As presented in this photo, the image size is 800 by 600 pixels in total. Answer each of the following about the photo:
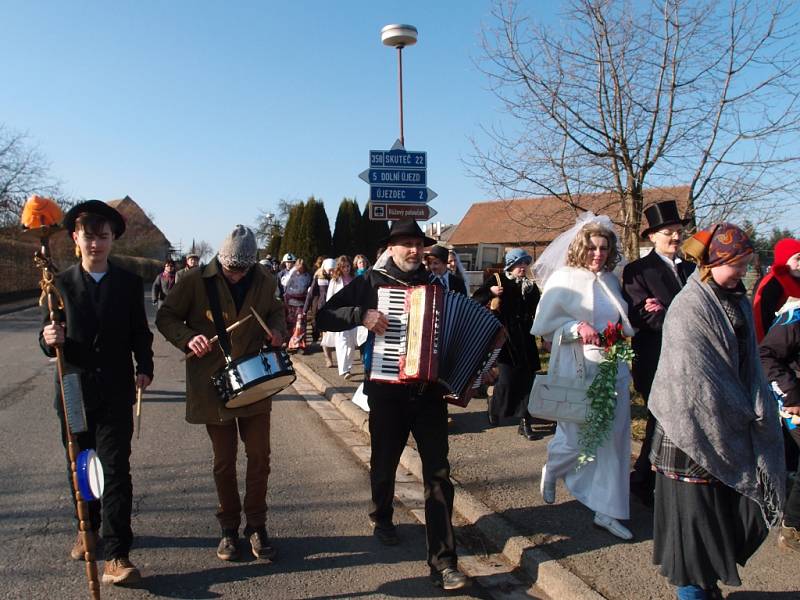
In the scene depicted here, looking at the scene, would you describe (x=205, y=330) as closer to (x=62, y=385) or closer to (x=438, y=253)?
(x=62, y=385)

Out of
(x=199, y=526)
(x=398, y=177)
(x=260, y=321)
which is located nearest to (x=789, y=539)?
(x=260, y=321)

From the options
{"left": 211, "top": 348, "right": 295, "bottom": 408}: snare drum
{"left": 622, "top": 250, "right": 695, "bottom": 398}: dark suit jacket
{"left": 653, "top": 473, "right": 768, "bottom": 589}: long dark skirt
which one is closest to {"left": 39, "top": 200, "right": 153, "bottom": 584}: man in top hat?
{"left": 211, "top": 348, "right": 295, "bottom": 408}: snare drum

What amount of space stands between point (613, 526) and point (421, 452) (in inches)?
54.4

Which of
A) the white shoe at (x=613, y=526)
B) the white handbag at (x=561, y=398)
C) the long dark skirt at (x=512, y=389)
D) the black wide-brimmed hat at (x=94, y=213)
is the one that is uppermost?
the black wide-brimmed hat at (x=94, y=213)

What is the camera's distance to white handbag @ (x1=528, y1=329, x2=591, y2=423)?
14.3 ft

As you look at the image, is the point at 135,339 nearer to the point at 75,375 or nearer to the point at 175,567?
the point at 75,375

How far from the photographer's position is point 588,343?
4352 mm

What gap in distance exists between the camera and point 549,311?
183 inches

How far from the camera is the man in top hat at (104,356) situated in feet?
12.1

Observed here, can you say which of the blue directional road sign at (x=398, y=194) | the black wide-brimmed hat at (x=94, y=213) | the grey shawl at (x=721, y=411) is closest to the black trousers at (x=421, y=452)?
the grey shawl at (x=721, y=411)

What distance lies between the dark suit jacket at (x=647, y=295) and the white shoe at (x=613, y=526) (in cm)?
106

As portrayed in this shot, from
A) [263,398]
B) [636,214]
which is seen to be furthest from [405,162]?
[263,398]

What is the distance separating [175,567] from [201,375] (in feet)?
3.72

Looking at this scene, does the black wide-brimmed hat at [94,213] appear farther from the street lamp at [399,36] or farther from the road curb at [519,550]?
the street lamp at [399,36]
